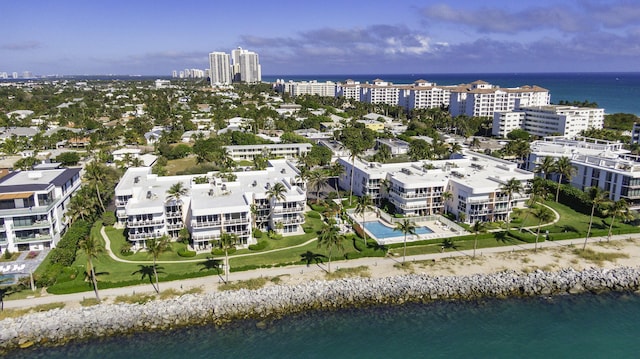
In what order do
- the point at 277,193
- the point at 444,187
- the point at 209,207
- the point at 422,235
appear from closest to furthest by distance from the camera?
the point at 209,207 < the point at 277,193 < the point at 422,235 < the point at 444,187

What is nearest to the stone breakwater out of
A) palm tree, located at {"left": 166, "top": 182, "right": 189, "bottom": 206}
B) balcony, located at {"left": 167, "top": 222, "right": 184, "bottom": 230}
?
balcony, located at {"left": 167, "top": 222, "right": 184, "bottom": 230}

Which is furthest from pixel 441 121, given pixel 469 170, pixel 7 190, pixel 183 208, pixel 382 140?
pixel 7 190

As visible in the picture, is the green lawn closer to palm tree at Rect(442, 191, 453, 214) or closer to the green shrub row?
the green shrub row

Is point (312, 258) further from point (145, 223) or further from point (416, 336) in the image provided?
point (145, 223)

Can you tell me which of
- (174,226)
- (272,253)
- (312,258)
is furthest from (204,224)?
(312,258)

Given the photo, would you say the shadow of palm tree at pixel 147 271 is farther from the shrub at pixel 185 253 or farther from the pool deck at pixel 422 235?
the pool deck at pixel 422 235

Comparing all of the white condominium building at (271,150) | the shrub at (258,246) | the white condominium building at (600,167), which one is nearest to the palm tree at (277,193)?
the shrub at (258,246)

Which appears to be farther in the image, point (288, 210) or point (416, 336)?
point (288, 210)
